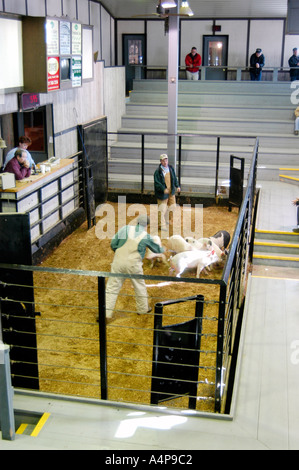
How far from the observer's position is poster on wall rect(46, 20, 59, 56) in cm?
920

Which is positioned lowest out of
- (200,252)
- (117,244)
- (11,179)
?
(200,252)

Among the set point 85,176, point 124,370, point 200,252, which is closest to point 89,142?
point 85,176

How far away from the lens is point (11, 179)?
332 inches

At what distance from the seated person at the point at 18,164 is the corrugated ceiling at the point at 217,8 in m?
9.13

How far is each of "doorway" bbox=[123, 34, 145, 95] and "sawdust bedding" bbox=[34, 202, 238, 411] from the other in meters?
10.2

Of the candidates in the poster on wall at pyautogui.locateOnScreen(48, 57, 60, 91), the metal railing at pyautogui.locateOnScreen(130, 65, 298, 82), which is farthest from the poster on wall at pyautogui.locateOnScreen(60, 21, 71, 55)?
the metal railing at pyautogui.locateOnScreen(130, 65, 298, 82)

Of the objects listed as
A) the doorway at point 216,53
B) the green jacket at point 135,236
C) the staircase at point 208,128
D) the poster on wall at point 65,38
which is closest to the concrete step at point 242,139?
the staircase at point 208,128

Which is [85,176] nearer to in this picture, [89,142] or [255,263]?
[89,142]

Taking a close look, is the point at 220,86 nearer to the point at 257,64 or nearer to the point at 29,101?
the point at 257,64

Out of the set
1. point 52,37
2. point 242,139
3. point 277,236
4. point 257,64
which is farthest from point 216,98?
point 52,37

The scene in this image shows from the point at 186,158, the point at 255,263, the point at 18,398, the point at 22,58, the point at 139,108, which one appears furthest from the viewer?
the point at 139,108

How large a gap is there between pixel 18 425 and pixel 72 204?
846cm

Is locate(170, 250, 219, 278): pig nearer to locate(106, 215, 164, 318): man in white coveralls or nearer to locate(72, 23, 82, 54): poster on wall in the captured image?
locate(106, 215, 164, 318): man in white coveralls

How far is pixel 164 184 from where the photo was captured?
1173cm
